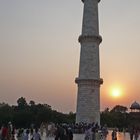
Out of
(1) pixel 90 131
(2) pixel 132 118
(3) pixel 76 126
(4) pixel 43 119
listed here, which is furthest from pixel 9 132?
(2) pixel 132 118

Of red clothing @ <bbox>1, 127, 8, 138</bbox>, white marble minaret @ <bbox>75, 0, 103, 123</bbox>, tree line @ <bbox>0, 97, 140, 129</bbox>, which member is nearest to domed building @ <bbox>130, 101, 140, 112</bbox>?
tree line @ <bbox>0, 97, 140, 129</bbox>

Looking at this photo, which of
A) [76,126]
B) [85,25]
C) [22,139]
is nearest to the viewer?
[22,139]

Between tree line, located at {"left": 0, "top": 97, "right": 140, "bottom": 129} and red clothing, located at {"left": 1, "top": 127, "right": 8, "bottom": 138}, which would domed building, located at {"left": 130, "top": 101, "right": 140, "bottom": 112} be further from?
red clothing, located at {"left": 1, "top": 127, "right": 8, "bottom": 138}

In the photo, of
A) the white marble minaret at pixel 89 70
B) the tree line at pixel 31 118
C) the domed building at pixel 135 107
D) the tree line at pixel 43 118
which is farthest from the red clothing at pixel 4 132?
the domed building at pixel 135 107

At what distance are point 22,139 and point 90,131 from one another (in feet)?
17.7

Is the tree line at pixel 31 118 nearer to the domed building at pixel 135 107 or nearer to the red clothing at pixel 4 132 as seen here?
the domed building at pixel 135 107

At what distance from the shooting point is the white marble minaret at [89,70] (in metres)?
29.2

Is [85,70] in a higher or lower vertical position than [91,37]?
lower

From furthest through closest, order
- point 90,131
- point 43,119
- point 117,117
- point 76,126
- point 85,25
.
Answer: point 117,117 → point 43,119 → point 85,25 → point 76,126 → point 90,131

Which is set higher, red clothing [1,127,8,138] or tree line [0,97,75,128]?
tree line [0,97,75,128]

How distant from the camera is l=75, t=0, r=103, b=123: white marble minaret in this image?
29.2 m

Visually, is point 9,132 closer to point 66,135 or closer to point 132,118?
point 66,135

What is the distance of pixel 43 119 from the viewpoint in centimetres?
5484

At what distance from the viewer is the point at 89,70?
2942 cm
